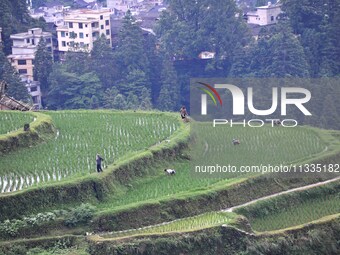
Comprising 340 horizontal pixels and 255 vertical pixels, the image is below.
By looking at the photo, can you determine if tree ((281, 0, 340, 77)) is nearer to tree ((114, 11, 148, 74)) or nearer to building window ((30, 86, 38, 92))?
tree ((114, 11, 148, 74))

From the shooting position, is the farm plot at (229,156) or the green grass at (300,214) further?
the farm plot at (229,156)

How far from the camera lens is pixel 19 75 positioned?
52000 mm

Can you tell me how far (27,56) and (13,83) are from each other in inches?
184

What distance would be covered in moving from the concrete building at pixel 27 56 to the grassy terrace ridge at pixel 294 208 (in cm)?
2552

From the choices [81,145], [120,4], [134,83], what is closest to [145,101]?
[134,83]

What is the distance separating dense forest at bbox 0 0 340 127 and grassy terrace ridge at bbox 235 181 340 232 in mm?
23115

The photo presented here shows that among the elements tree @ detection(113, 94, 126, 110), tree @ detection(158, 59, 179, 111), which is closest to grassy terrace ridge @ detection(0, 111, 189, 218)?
tree @ detection(113, 94, 126, 110)

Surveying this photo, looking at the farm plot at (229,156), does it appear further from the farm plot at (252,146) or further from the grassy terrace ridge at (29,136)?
the grassy terrace ridge at (29,136)

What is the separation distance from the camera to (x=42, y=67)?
177 ft

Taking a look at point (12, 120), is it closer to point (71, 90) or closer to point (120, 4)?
point (71, 90)

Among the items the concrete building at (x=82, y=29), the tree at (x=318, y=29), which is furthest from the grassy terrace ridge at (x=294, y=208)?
the concrete building at (x=82, y=29)

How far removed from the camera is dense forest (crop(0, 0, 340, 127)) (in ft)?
174

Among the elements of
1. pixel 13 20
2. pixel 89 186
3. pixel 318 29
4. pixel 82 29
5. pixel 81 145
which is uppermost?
→ pixel 89 186

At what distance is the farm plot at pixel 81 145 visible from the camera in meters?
28.2
